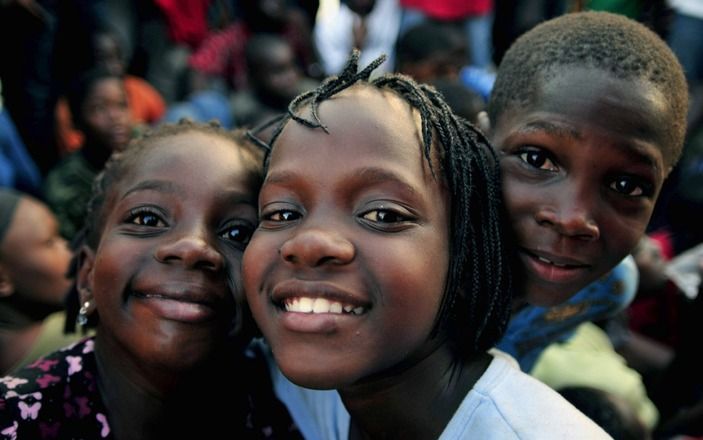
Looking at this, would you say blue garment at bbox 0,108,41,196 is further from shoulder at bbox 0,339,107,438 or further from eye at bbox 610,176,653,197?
eye at bbox 610,176,653,197

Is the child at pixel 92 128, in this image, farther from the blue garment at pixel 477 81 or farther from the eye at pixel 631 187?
the eye at pixel 631 187

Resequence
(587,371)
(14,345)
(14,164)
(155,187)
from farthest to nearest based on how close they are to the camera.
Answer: (14,164) → (14,345) → (587,371) → (155,187)

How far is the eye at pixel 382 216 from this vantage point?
4.31 feet

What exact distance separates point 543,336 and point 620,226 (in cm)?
62

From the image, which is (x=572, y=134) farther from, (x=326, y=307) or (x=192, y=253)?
(x=192, y=253)

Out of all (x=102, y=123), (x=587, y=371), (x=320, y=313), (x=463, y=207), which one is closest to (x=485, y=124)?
(x=463, y=207)

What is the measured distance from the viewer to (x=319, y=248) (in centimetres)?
125

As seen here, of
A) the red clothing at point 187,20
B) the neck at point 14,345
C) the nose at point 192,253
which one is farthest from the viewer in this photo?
the red clothing at point 187,20

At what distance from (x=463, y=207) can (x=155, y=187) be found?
2.29 ft

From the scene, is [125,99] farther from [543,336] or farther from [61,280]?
[543,336]

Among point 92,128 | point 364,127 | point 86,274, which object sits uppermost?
point 364,127

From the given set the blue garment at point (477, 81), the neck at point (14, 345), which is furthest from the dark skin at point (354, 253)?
the blue garment at point (477, 81)

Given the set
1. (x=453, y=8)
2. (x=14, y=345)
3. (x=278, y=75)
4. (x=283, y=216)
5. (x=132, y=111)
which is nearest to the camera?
(x=283, y=216)

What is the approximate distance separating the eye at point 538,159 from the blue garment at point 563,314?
1.78 feet
